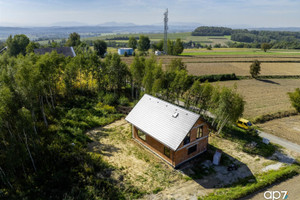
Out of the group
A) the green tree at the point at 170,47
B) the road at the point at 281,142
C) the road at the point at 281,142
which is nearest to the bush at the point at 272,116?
the road at the point at 281,142

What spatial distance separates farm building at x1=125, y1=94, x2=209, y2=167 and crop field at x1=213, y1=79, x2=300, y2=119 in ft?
52.6

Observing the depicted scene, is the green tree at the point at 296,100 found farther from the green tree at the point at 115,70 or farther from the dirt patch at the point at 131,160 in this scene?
the green tree at the point at 115,70

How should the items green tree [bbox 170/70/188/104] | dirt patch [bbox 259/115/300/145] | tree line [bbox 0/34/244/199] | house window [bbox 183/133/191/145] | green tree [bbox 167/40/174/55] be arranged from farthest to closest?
1. green tree [bbox 167/40/174/55]
2. green tree [bbox 170/70/188/104]
3. dirt patch [bbox 259/115/300/145]
4. house window [bbox 183/133/191/145]
5. tree line [bbox 0/34/244/199]

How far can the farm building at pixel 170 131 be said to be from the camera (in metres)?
18.2

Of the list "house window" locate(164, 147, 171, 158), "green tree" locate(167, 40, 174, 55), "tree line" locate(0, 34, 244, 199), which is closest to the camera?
"tree line" locate(0, 34, 244, 199)

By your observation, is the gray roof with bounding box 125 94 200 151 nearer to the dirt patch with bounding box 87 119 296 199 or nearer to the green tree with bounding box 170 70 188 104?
the dirt patch with bounding box 87 119 296 199

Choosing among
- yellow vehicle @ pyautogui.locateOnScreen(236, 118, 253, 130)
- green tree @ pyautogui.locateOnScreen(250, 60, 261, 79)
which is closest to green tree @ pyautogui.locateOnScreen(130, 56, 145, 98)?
yellow vehicle @ pyautogui.locateOnScreen(236, 118, 253, 130)

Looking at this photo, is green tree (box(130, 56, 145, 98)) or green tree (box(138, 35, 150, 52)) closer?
green tree (box(130, 56, 145, 98))

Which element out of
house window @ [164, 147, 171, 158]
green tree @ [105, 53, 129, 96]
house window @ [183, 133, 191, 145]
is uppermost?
green tree @ [105, 53, 129, 96]

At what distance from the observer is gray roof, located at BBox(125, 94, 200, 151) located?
18109mm

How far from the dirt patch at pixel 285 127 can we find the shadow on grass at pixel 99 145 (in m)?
22.6

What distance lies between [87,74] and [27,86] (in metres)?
16.1

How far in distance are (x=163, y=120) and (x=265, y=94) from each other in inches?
1277

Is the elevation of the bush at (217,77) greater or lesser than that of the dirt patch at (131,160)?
greater
